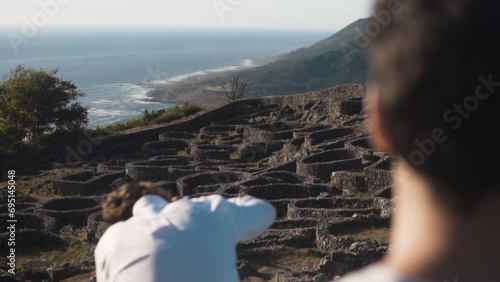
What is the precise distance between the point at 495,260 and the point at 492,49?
51cm

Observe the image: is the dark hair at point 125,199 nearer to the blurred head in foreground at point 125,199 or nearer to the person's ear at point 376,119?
the blurred head in foreground at point 125,199

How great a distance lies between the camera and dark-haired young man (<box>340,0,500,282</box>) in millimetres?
1835

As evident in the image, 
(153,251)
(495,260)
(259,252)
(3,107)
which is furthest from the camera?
(3,107)

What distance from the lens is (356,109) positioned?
1239 inches

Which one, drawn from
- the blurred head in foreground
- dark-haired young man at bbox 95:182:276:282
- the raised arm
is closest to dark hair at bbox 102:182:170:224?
the blurred head in foreground

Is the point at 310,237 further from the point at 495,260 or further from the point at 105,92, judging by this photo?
the point at 105,92

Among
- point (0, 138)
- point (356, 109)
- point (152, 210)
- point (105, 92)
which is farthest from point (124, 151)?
point (105, 92)

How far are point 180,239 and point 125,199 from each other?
54 centimetres

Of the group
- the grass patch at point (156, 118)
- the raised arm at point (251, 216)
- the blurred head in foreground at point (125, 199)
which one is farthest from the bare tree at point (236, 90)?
the raised arm at point (251, 216)

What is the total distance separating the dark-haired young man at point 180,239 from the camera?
94.7 inches

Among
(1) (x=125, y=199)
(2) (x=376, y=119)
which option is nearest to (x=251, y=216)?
(1) (x=125, y=199)

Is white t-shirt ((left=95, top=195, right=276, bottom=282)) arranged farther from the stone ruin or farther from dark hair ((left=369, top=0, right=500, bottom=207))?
the stone ruin

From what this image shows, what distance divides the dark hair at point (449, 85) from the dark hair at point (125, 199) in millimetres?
1255

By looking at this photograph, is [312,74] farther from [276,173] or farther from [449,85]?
[449,85]
